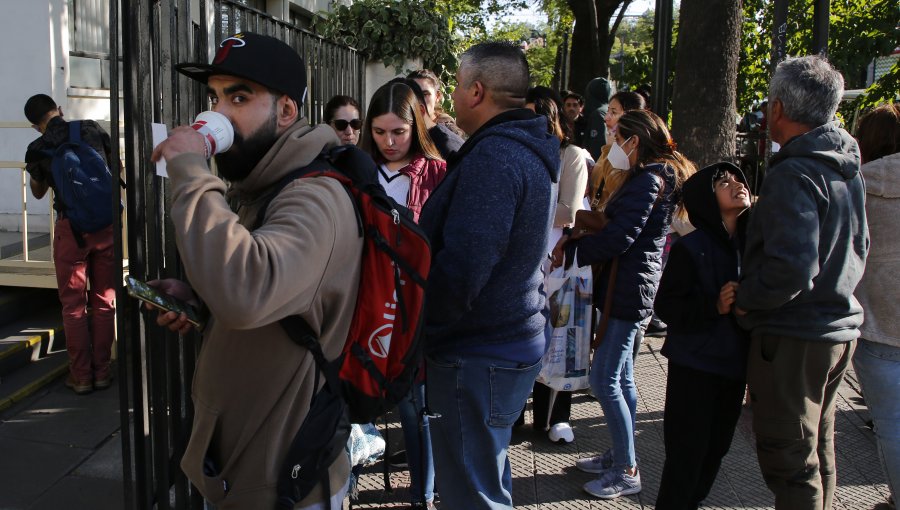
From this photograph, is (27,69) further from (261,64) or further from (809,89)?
(809,89)

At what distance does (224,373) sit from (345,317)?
315 mm

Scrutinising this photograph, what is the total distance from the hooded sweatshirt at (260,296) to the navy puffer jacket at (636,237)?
6.63 ft

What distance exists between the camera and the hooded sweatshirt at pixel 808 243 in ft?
9.09

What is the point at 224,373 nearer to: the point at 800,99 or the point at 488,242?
the point at 488,242

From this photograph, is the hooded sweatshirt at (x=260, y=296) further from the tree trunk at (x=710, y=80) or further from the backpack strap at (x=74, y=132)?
the tree trunk at (x=710, y=80)

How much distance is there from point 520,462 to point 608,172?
5.72 feet

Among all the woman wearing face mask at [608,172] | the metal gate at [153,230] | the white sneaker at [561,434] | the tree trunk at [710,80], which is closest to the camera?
the metal gate at [153,230]

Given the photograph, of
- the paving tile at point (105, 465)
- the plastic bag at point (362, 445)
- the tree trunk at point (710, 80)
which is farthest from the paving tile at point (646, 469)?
the tree trunk at point (710, 80)

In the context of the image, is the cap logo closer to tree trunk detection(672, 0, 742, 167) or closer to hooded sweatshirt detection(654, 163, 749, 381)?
hooded sweatshirt detection(654, 163, 749, 381)

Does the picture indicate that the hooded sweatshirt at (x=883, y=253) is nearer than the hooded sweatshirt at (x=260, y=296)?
No

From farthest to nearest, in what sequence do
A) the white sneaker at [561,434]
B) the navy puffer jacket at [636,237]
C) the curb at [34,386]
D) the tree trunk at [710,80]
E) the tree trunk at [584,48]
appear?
the tree trunk at [584,48] < the tree trunk at [710,80] < the curb at [34,386] < the white sneaker at [561,434] < the navy puffer jacket at [636,237]

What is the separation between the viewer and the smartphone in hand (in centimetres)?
173

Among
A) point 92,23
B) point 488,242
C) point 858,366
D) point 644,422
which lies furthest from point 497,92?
point 92,23

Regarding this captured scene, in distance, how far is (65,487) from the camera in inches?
159
